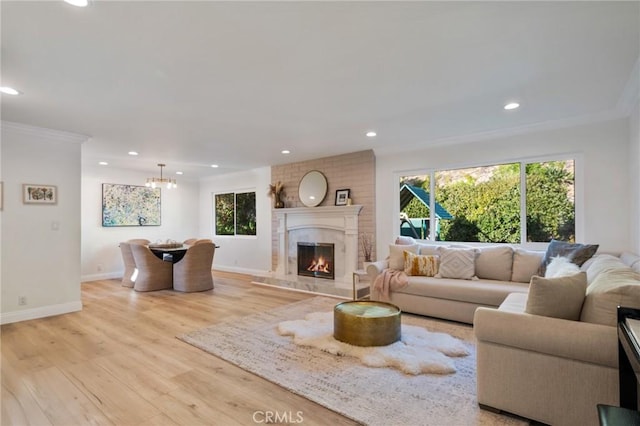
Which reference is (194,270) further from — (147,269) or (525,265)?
(525,265)

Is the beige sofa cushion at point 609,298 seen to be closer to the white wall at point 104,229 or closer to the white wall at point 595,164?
the white wall at point 595,164

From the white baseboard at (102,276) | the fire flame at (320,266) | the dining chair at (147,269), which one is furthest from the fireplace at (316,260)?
the white baseboard at (102,276)

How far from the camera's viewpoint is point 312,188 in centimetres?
628

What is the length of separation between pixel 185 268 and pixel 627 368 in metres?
5.60

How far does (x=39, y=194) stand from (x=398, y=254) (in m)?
4.79

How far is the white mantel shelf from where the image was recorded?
18.7 feet

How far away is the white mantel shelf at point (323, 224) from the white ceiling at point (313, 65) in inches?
73.6

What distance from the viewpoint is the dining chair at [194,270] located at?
5.63 m

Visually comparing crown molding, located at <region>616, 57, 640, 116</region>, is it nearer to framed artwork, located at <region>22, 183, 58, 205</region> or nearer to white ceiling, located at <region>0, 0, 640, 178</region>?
white ceiling, located at <region>0, 0, 640, 178</region>

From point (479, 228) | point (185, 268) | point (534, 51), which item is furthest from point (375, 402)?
point (185, 268)

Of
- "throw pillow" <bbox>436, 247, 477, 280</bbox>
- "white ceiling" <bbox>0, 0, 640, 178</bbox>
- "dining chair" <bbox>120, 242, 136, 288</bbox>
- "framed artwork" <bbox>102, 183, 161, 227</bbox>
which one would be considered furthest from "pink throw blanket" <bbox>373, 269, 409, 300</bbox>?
"framed artwork" <bbox>102, 183, 161, 227</bbox>

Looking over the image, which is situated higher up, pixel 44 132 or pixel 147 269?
pixel 44 132

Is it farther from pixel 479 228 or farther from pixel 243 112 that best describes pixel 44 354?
pixel 479 228

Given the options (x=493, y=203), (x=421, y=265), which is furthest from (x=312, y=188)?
(x=493, y=203)
